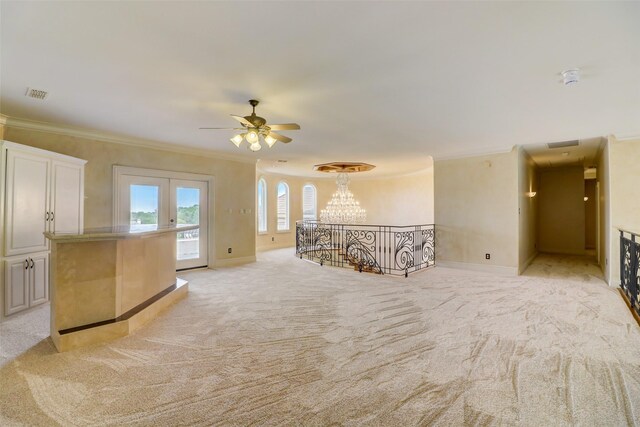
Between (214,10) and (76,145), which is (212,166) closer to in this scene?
(76,145)

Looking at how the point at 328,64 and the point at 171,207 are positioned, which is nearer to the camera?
the point at 328,64

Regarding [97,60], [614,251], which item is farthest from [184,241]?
[614,251]

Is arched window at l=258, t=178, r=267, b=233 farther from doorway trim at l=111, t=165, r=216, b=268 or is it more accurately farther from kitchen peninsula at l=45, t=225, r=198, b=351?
kitchen peninsula at l=45, t=225, r=198, b=351

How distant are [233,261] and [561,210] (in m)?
10.3

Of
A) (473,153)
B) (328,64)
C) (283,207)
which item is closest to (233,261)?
(283,207)

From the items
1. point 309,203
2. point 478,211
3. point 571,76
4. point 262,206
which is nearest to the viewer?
point 571,76

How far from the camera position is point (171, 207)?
587cm

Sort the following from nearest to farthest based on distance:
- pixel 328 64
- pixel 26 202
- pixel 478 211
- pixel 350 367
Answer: pixel 350 367, pixel 328 64, pixel 26 202, pixel 478 211

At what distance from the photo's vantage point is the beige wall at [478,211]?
570 cm

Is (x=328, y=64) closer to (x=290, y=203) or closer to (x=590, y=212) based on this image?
(x=290, y=203)

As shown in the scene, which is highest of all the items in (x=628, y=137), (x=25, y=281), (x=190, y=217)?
(x=628, y=137)

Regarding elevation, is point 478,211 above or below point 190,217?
above

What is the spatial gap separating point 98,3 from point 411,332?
12.7 feet

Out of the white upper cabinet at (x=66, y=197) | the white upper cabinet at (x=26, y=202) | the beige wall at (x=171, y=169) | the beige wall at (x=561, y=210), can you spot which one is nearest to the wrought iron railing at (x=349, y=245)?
the beige wall at (x=171, y=169)
